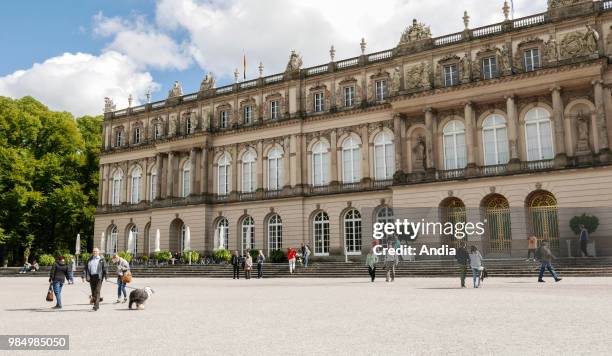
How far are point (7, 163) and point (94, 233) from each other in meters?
10.7

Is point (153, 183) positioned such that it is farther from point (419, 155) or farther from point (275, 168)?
point (419, 155)

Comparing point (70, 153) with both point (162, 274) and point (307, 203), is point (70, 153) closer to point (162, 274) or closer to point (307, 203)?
point (162, 274)

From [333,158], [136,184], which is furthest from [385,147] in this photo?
[136,184]

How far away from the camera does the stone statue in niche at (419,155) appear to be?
35.7 meters

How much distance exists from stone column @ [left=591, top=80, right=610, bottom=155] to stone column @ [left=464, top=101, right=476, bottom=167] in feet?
22.2

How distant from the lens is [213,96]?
46031mm

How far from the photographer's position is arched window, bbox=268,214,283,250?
136ft

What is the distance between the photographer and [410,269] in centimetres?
2842

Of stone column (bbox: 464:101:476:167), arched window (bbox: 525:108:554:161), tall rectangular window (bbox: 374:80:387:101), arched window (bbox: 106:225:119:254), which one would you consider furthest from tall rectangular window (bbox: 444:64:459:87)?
arched window (bbox: 106:225:119:254)

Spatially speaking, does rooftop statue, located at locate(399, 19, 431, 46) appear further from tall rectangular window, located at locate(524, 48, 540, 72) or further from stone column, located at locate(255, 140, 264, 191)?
stone column, located at locate(255, 140, 264, 191)

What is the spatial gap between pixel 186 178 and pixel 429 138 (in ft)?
71.1

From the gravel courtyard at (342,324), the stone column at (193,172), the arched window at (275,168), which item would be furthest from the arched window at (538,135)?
the stone column at (193,172)

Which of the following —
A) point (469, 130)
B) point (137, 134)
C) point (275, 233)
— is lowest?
point (275, 233)

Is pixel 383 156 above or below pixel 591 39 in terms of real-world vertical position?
below
